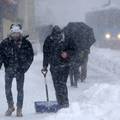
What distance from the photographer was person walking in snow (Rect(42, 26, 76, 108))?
11305 millimetres

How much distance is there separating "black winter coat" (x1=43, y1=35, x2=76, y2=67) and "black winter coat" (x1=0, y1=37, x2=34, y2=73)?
2.34 ft

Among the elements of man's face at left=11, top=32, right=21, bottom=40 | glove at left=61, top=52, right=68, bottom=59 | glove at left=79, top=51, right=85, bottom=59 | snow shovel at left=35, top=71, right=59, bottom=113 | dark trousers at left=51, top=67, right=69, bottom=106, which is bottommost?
glove at left=79, top=51, right=85, bottom=59

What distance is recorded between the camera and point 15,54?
10.7 metres

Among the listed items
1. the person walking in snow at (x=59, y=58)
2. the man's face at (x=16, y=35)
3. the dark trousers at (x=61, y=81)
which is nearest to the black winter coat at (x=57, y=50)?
the person walking in snow at (x=59, y=58)

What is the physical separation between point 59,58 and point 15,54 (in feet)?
3.54

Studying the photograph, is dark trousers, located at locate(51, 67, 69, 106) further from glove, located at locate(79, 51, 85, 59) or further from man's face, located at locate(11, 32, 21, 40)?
glove, located at locate(79, 51, 85, 59)

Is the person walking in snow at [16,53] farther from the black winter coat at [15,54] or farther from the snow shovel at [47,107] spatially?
the snow shovel at [47,107]

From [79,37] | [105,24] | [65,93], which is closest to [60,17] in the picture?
[105,24]

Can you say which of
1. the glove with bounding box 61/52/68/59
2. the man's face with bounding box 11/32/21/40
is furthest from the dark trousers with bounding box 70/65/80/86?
the man's face with bounding box 11/32/21/40

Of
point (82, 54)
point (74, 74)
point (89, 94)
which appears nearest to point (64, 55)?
point (89, 94)

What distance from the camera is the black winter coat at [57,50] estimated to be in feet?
37.1

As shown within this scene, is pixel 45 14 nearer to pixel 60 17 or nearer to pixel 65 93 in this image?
pixel 60 17

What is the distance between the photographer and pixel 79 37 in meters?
16.8

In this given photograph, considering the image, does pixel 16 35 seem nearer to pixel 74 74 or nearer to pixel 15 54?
pixel 15 54
